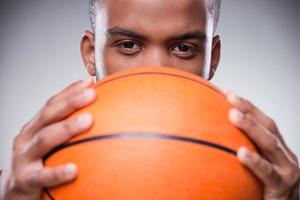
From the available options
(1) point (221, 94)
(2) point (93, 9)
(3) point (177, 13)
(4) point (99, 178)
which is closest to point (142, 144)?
(4) point (99, 178)

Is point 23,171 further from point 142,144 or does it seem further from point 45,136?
point 142,144

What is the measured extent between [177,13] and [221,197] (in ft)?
1.76

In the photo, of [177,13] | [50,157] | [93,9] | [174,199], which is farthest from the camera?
[93,9]

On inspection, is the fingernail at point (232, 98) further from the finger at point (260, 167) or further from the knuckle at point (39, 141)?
the knuckle at point (39, 141)

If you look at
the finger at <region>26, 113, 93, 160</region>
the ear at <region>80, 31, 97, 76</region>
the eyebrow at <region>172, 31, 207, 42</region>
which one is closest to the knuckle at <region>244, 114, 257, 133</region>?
the finger at <region>26, 113, 93, 160</region>

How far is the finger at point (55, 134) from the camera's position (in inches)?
28.0

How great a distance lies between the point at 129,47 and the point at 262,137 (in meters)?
0.49

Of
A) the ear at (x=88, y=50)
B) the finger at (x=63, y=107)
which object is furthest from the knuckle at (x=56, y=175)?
the ear at (x=88, y=50)

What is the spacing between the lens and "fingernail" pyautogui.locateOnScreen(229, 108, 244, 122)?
0.73 meters

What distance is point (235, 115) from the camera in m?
0.73

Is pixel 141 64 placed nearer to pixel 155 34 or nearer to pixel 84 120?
pixel 155 34

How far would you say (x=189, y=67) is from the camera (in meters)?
1.15

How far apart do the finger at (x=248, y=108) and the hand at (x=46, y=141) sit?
0.24 meters

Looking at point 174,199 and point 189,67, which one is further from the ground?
point 189,67
